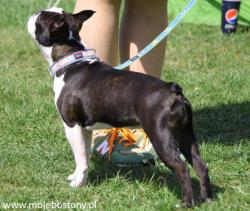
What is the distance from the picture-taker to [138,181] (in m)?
3.57

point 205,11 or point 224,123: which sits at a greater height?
point 205,11

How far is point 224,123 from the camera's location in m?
4.66

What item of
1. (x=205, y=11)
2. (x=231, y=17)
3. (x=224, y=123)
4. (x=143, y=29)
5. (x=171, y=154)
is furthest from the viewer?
(x=205, y=11)

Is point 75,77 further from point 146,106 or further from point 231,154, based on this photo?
point 231,154

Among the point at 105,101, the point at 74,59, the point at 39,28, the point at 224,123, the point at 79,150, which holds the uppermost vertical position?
the point at 39,28

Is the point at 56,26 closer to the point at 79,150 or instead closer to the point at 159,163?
the point at 79,150

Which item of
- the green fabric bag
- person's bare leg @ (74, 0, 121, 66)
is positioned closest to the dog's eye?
person's bare leg @ (74, 0, 121, 66)

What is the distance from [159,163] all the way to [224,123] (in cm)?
96

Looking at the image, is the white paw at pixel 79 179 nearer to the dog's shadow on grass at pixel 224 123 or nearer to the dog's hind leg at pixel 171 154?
the dog's hind leg at pixel 171 154

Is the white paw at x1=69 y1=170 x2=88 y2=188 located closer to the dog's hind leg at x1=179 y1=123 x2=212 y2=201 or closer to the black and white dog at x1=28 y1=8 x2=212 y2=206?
the black and white dog at x1=28 y1=8 x2=212 y2=206

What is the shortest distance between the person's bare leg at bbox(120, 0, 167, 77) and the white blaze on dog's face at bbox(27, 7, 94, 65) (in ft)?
2.02

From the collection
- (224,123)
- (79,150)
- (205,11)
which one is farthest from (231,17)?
(79,150)

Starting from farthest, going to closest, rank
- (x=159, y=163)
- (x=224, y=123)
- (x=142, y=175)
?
1. (x=224, y=123)
2. (x=159, y=163)
3. (x=142, y=175)

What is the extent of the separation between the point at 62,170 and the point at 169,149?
88 centimetres
